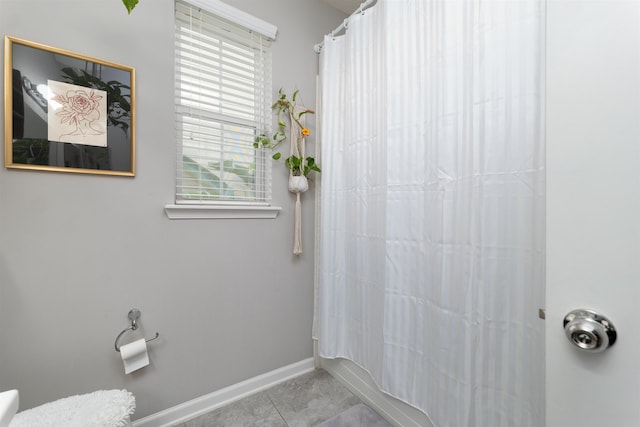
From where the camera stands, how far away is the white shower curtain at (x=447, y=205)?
0.83m

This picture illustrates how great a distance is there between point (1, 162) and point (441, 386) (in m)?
2.00

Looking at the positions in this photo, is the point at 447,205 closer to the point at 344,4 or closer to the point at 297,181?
the point at 297,181

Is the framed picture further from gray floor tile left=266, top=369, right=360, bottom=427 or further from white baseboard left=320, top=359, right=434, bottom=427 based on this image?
white baseboard left=320, top=359, right=434, bottom=427

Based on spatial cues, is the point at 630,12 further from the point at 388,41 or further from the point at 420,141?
the point at 388,41

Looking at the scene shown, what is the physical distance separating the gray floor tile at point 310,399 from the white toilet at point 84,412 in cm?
80

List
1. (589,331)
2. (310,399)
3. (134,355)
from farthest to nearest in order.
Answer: (310,399) → (134,355) → (589,331)

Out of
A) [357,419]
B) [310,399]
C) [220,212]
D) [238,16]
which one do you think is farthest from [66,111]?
[357,419]

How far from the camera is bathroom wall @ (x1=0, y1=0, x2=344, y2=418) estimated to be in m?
1.06

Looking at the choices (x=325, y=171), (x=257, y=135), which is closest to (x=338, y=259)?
(x=325, y=171)

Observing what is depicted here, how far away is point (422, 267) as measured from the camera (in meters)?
1.14

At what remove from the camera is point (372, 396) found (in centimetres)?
149

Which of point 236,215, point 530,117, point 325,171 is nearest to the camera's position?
point 530,117

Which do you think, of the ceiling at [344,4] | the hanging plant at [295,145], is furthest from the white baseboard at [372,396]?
the ceiling at [344,4]

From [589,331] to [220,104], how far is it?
171cm
